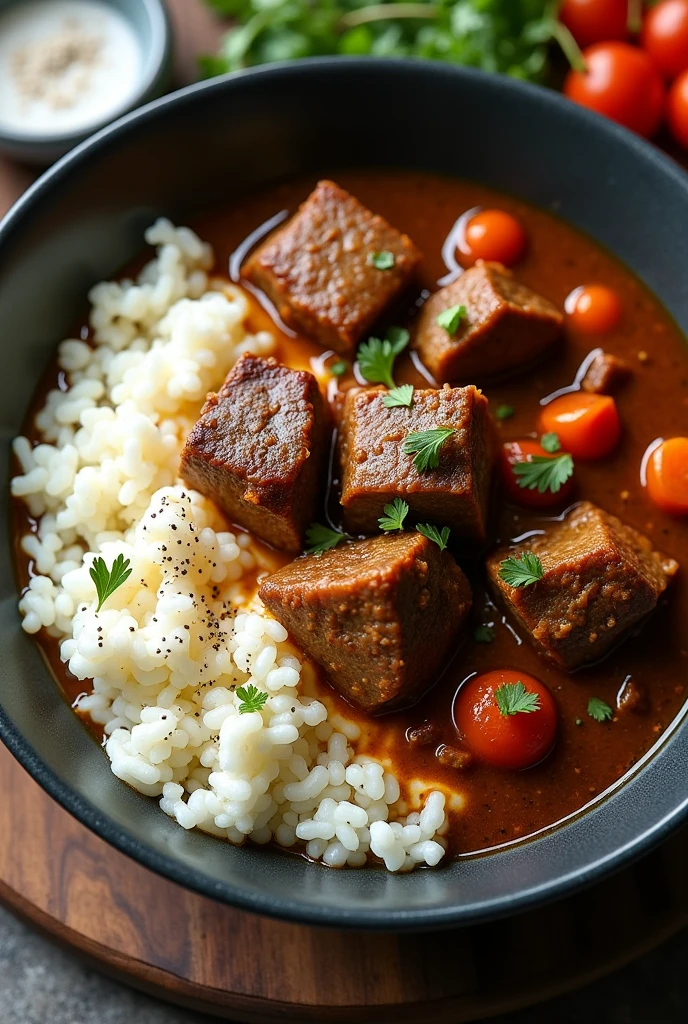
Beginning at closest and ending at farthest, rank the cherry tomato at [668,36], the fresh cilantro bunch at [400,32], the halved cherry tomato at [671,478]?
the halved cherry tomato at [671,478] < the fresh cilantro bunch at [400,32] < the cherry tomato at [668,36]

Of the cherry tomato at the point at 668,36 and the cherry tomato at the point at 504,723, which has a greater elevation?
the cherry tomato at the point at 668,36

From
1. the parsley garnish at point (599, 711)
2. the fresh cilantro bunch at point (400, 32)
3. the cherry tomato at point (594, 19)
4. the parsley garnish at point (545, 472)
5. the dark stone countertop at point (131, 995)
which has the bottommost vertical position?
the dark stone countertop at point (131, 995)

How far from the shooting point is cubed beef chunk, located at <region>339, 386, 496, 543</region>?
4141mm

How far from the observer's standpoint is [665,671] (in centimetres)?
445

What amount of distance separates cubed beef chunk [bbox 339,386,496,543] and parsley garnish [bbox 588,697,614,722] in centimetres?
83

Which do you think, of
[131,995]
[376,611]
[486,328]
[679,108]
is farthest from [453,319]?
[131,995]

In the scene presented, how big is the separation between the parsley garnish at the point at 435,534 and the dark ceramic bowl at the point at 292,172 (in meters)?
1.24

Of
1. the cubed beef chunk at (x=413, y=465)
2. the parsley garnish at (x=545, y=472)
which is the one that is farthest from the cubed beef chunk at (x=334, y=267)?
the parsley garnish at (x=545, y=472)

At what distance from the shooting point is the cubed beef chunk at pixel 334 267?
→ 4656 millimetres

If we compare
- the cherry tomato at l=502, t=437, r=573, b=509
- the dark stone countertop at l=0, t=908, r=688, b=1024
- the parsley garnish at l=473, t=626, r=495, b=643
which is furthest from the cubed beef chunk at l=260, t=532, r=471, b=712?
the dark stone countertop at l=0, t=908, r=688, b=1024

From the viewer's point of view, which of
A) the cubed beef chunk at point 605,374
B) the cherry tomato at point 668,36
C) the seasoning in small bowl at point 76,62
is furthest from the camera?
the cherry tomato at point 668,36

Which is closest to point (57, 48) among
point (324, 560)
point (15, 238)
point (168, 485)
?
point (15, 238)

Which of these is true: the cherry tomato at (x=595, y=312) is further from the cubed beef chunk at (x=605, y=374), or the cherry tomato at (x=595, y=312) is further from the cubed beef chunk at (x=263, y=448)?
the cubed beef chunk at (x=263, y=448)

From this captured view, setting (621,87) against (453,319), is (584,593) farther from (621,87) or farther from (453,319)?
(621,87)
